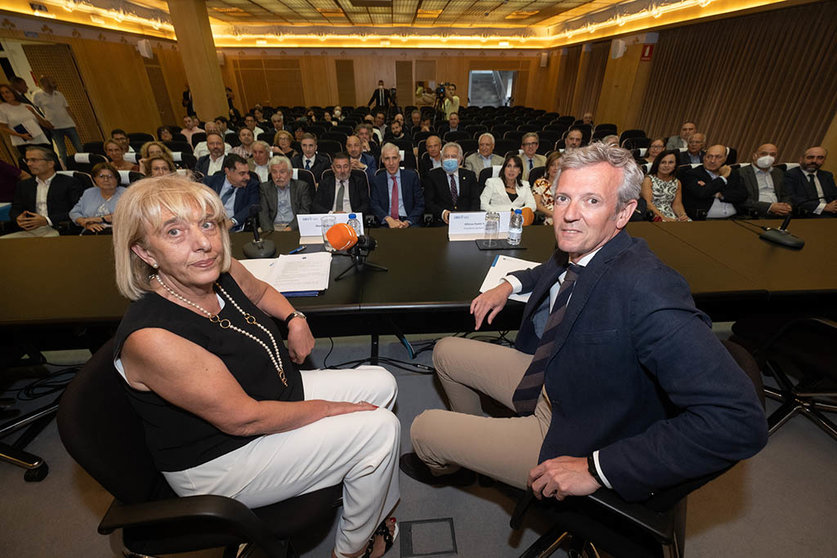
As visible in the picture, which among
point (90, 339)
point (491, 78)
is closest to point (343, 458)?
point (90, 339)

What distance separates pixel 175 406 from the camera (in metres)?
0.98

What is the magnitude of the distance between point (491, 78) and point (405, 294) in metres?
20.9

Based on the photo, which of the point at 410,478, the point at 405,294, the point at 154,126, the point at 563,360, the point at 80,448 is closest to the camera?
the point at 80,448

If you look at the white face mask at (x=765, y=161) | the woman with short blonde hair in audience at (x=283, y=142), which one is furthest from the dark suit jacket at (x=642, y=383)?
the woman with short blonde hair in audience at (x=283, y=142)

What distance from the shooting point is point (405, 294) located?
1543 millimetres

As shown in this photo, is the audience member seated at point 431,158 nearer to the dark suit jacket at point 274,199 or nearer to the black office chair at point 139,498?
the dark suit jacket at point 274,199

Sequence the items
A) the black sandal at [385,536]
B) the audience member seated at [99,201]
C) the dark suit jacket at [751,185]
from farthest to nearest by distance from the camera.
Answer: the dark suit jacket at [751,185]
the audience member seated at [99,201]
the black sandal at [385,536]

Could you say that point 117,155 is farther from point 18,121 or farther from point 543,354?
point 543,354

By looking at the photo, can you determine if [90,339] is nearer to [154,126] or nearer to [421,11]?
[154,126]

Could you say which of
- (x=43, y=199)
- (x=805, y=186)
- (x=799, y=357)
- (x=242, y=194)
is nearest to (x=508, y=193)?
(x=799, y=357)

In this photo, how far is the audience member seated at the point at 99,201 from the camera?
3.17 metres

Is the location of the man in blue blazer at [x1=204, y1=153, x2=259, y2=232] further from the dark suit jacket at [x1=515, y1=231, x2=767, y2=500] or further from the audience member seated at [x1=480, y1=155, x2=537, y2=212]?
the dark suit jacket at [x1=515, y1=231, x2=767, y2=500]

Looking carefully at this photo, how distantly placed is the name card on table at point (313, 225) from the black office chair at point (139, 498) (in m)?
1.25

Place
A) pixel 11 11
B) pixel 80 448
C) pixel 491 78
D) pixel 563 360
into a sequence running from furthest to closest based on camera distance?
pixel 491 78 < pixel 11 11 < pixel 563 360 < pixel 80 448
